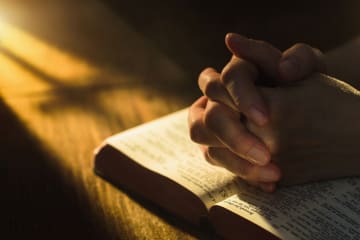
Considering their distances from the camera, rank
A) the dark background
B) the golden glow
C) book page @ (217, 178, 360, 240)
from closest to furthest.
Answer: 1. book page @ (217, 178, 360, 240)
2. the golden glow
3. the dark background

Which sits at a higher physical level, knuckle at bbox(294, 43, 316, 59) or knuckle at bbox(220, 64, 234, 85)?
knuckle at bbox(294, 43, 316, 59)

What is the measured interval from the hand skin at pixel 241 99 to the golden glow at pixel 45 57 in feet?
1.68

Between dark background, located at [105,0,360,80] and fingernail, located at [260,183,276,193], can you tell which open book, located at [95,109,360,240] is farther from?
dark background, located at [105,0,360,80]

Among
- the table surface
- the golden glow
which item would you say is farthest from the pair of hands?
the golden glow

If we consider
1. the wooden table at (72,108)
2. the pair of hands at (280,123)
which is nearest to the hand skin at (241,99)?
the pair of hands at (280,123)

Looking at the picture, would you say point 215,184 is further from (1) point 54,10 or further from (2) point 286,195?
(1) point 54,10

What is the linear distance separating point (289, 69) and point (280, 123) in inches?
3.0

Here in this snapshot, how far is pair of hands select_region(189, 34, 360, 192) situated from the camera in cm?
73

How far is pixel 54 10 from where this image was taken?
1.78m

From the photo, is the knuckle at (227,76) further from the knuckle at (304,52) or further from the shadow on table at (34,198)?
the shadow on table at (34,198)

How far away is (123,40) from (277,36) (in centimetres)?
39

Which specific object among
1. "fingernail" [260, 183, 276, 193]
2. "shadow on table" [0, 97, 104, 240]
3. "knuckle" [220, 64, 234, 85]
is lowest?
"shadow on table" [0, 97, 104, 240]

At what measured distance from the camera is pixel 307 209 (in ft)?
2.24

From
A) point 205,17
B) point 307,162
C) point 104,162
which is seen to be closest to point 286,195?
point 307,162
